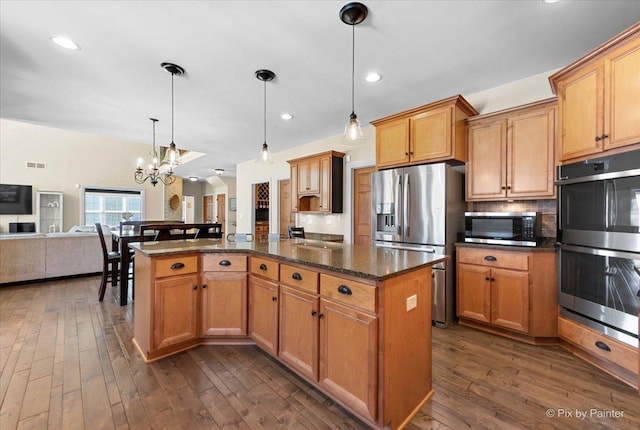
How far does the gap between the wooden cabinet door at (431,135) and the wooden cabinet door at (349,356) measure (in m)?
2.15

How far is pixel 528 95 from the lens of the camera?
2.92m

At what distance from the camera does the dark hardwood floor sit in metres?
1.61

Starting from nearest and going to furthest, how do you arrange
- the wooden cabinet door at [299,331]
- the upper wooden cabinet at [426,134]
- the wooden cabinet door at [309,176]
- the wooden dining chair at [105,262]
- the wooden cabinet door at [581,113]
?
1. the wooden cabinet door at [299,331]
2. the wooden cabinet door at [581,113]
3. the upper wooden cabinet at [426,134]
4. the wooden dining chair at [105,262]
5. the wooden cabinet door at [309,176]

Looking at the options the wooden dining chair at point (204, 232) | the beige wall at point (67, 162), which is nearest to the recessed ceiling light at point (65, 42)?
the wooden dining chair at point (204, 232)

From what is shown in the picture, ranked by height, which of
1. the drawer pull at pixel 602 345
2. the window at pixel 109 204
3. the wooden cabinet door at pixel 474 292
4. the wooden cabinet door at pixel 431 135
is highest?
the wooden cabinet door at pixel 431 135

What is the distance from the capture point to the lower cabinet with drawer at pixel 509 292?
8.18ft

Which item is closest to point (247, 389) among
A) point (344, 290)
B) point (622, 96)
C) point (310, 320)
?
point (310, 320)

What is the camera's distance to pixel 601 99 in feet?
6.66

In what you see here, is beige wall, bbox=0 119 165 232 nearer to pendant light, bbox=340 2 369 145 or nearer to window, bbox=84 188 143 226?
window, bbox=84 188 143 226

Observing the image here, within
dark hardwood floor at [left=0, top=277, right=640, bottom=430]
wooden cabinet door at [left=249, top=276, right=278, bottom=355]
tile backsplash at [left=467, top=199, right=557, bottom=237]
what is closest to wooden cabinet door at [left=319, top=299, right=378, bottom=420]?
dark hardwood floor at [left=0, top=277, right=640, bottom=430]

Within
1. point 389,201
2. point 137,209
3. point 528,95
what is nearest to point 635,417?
point 389,201

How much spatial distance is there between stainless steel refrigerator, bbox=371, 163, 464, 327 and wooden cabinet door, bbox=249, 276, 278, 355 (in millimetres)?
1692

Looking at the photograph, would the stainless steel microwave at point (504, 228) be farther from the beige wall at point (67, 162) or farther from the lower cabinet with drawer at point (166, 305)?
the beige wall at point (67, 162)

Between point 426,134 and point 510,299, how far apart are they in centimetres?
185
